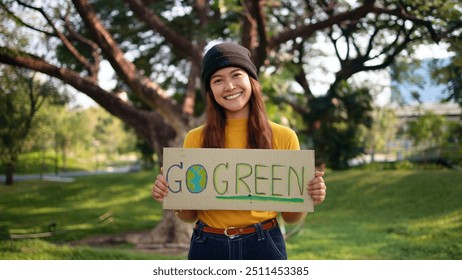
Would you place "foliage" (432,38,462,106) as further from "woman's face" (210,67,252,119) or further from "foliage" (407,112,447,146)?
"woman's face" (210,67,252,119)

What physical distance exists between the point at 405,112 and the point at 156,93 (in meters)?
2.47

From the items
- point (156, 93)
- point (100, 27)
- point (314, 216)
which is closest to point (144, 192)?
point (314, 216)

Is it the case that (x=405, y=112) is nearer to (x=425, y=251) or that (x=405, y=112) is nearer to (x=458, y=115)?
(x=458, y=115)

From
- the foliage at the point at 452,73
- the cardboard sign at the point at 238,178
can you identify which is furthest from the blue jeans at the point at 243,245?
the foliage at the point at 452,73

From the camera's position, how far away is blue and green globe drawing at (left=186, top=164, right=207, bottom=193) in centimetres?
158

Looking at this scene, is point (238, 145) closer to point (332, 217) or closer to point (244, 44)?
point (244, 44)

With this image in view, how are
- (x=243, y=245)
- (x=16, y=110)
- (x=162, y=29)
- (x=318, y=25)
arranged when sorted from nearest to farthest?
(x=243, y=245) → (x=16, y=110) → (x=318, y=25) → (x=162, y=29)

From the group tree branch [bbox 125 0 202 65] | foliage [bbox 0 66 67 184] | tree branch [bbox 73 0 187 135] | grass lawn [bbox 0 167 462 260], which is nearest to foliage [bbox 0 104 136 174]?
foliage [bbox 0 66 67 184]

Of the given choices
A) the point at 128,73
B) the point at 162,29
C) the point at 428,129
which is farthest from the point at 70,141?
the point at 428,129

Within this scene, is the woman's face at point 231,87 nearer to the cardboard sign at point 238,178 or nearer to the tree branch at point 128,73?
the cardboard sign at point 238,178

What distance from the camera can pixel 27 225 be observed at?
4.75 meters

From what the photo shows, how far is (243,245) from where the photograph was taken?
1.41 meters

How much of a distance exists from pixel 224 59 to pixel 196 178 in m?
0.41

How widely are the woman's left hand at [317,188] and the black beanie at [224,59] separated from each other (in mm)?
377
